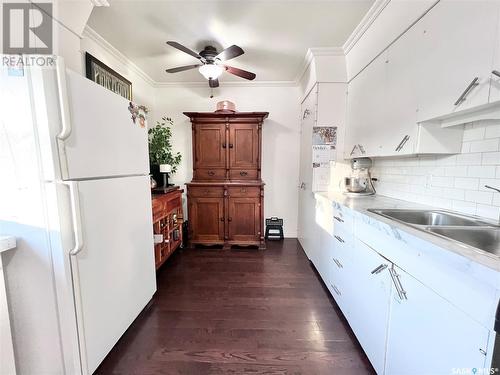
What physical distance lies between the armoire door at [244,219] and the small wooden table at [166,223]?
72cm

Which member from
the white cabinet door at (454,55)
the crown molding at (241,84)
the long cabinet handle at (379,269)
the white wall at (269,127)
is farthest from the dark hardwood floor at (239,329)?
the crown molding at (241,84)

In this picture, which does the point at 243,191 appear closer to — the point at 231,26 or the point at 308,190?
the point at 308,190

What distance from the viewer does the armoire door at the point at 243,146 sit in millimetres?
3066

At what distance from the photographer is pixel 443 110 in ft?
3.81

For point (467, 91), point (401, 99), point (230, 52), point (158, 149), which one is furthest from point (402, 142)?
point (158, 149)

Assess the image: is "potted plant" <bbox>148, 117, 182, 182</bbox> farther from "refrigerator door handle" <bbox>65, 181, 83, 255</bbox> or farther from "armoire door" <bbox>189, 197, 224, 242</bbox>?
"refrigerator door handle" <bbox>65, 181, 83, 255</bbox>

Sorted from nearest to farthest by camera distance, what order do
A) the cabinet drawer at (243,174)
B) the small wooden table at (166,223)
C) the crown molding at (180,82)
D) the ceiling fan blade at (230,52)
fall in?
the ceiling fan blade at (230,52) < the crown molding at (180,82) < the small wooden table at (166,223) < the cabinet drawer at (243,174)

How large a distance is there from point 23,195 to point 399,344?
189 centimetres

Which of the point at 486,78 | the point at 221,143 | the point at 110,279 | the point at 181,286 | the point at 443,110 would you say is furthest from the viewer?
the point at 221,143

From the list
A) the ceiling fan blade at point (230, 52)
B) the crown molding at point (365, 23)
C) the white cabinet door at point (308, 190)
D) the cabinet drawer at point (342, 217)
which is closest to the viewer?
the cabinet drawer at point (342, 217)

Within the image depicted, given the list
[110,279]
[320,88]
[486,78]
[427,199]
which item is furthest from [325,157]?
[110,279]

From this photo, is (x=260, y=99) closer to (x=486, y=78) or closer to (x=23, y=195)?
(x=486, y=78)

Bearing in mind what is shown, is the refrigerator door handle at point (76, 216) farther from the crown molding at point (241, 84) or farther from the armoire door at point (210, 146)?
the crown molding at point (241, 84)

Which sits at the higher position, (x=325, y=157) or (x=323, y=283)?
(x=325, y=157)
